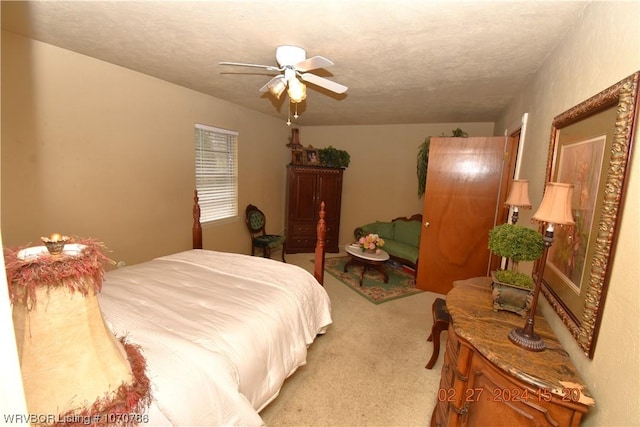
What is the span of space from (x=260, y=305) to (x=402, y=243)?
3.48 meters

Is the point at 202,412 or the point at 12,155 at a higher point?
the point at 12,155

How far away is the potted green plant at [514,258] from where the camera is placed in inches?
54.9

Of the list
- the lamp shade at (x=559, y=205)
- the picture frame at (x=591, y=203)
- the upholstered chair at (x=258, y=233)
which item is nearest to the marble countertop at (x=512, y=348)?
the picture frame at (x=591, y=203)

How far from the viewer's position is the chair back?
4617 millimetres

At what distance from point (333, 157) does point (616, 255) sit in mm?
4569

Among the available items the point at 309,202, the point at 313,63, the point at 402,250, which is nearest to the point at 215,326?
the point at 313,63

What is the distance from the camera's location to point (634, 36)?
1006mm

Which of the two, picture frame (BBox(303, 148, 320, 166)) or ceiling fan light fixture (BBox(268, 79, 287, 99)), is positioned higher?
ceiling fan light fixture (BBox(268, 79, 287, 99))

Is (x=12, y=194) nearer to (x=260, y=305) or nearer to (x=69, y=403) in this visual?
(x=260, y=305)

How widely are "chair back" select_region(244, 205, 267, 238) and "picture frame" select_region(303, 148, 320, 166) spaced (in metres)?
1.38

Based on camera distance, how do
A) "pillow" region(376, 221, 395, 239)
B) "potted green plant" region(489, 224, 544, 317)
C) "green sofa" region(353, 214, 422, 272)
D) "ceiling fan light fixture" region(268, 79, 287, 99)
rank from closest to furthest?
1. "potted green plant" region(489, 224, 544, 317)
2. "ceiling fan light fixture" region(268, 79, 287, 99)
3. "green sofa" region(353, 214, 422, 272)
4. "pillow" region(376, 221, 395, 239)

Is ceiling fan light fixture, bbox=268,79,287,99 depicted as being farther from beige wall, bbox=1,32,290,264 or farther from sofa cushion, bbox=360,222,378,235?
sofa cushion, bbox=360,222,378,235

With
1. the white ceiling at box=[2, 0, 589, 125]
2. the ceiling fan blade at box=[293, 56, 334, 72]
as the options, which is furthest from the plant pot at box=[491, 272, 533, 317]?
the ceiling fan blade at box=[293, 56, 334, 72]

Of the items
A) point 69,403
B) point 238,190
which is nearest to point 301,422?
point 69,403
